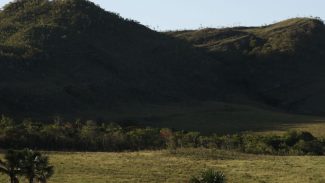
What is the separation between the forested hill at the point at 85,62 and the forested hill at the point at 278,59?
8.13 meters

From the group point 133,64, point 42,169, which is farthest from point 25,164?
point 133,64

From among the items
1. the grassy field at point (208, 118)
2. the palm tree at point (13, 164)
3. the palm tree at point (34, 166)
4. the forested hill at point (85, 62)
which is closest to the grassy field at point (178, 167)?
the palm tree at point (34, 166)

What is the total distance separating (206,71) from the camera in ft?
477

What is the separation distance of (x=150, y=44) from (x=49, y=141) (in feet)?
293

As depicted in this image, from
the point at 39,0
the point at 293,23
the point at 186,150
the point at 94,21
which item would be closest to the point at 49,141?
the point at 186,150

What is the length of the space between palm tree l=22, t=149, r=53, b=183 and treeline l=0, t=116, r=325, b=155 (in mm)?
25191

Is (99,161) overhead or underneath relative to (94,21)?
underneath

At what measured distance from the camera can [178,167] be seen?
4797 cm

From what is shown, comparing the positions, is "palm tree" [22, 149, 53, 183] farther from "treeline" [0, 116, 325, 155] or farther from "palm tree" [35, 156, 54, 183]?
"treeline" [0, 116, 325, 155]

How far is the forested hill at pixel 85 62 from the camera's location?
101938mm

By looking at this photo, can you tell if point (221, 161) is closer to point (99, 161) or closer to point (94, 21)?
point (99, 161)

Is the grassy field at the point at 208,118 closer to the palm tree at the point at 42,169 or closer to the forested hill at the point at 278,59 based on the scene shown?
the forested hill at the point at 278,59

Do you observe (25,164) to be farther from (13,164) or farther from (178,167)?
(178,167)

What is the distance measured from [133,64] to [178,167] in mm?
88136
